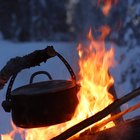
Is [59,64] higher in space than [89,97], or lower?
higher

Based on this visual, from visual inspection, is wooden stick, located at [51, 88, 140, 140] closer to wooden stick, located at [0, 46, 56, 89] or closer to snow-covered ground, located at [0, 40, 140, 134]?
wooden stick, located at [0, 46, 56, 89]

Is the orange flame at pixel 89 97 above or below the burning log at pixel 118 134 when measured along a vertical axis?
above

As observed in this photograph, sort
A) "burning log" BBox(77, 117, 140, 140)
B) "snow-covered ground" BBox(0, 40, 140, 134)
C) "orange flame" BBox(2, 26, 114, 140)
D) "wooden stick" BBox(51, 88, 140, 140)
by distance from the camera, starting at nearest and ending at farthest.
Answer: "wooden stick" BBox(51, 88, 140, 140) < "burning log" BBox(77, 117, 140, 140) < "orange flame" BBox(2, 26, 114, 140) < "snow-covered ground" BBox(0, 40, 140, 134)

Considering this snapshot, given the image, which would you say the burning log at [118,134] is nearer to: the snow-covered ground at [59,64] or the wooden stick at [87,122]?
the wooden stick at [87,122]

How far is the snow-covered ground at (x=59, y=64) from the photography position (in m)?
6.43

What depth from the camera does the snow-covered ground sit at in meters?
6.43

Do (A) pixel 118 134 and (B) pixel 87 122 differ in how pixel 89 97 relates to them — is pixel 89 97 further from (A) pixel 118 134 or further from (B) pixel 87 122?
(B) pixel 87 122

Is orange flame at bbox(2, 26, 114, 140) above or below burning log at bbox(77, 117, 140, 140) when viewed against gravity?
above

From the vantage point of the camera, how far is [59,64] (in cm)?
873

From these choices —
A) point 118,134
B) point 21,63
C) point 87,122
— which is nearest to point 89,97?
point 118,134

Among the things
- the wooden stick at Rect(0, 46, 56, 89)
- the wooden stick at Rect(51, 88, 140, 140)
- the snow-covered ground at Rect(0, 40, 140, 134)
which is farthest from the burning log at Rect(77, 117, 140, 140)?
the snow-covered ground at Rect(0, 40, 140, 134)

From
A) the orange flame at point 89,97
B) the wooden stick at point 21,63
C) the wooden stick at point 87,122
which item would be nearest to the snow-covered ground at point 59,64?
the orange flame at point 89,97

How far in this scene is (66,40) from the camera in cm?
1263

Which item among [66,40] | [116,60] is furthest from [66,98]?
[66,40]
